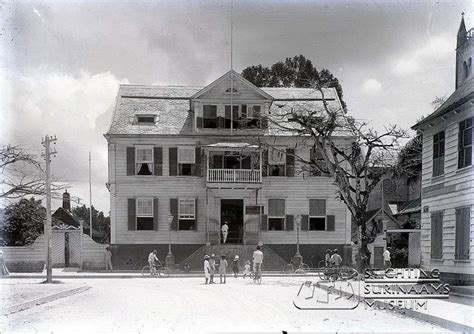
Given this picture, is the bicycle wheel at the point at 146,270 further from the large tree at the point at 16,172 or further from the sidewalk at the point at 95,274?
the large tree at the point at 16,172

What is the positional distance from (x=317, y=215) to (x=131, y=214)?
31.7 feet

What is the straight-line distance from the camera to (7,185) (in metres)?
15.4

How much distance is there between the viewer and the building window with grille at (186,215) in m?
28.5

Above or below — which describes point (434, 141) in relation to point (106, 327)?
above

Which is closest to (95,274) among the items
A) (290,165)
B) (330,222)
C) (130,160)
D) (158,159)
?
(130,160)

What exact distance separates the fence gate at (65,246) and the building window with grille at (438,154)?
1794cm

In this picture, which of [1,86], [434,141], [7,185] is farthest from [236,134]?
[1,86]

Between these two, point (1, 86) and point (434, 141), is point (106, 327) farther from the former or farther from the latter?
point (434, 141)

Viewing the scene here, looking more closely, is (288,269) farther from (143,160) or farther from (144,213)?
(143,160)

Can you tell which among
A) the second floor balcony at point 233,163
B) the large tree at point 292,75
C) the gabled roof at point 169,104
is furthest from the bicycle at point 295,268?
the large tree at point 292,75

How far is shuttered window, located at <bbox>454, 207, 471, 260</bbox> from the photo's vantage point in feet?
54.0

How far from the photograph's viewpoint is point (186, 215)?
94.3ft

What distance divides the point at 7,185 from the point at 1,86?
368 cm

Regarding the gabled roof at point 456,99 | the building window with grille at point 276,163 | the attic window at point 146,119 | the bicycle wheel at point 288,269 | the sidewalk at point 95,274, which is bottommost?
the sidewalk at point 95,274
